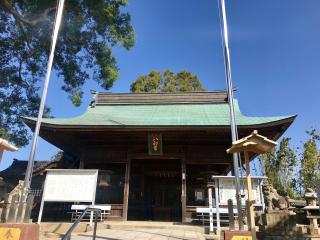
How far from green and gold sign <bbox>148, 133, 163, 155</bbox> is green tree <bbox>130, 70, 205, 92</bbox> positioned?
767 inches

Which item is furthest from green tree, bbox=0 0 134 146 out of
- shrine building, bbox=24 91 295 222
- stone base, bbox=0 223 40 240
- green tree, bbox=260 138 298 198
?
green tree, bbox=260 138 298 198

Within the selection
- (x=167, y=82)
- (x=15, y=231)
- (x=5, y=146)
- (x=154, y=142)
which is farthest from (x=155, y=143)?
(x=167, y=82)

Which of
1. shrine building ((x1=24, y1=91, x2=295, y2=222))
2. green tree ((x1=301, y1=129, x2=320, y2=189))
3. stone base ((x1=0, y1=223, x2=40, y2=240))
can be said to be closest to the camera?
stone base ((x1=0, y1=223, x2=40, y2=240))

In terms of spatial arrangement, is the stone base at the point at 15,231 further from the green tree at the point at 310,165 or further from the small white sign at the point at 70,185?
the green tree at the point at 310,165

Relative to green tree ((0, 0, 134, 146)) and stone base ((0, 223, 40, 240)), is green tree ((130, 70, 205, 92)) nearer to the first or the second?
green tree ((0, 0, 134, 146))

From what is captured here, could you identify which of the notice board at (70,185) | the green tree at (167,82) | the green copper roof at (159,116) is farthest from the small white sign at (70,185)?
the green tree at (167,82)

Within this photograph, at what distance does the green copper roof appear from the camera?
11602mm

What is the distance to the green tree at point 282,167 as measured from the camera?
28922mm

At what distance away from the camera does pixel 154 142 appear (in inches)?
479

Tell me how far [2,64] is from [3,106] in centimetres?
260

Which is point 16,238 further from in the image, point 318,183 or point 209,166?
point 209,166

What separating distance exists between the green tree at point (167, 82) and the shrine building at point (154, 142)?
14.3 meters

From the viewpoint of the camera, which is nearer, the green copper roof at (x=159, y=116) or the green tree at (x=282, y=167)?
the green copper roof at (x=159, y=116)

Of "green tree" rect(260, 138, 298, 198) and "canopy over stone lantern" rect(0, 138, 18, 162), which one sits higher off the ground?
"green tree" rect(260, 138, 298, 198)
